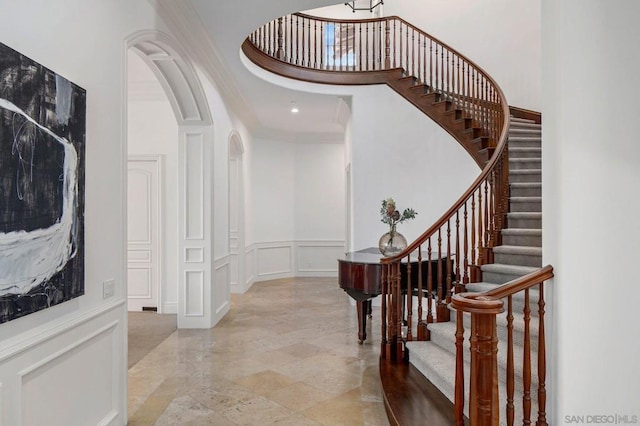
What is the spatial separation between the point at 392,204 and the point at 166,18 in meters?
2.72

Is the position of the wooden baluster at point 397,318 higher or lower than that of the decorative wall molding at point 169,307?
higher

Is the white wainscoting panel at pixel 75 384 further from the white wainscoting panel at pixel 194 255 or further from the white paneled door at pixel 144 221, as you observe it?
the white paneled door at pixel 144 221

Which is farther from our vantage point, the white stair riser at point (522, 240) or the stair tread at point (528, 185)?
the stair tread at point (528, 185)

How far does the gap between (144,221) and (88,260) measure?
382 cm

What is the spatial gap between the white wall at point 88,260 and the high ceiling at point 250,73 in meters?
0.74

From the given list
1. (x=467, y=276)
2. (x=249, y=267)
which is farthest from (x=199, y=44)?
(x=249, y=267)

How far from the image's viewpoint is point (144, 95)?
222 inches

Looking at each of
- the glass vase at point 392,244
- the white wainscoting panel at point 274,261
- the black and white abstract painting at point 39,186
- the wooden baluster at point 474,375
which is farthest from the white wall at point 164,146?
the wooden baluster at point 474,375

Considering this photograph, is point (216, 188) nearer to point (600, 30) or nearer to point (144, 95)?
point (144, 95)

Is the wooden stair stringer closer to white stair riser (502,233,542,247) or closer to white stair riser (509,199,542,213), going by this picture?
white stair riser (509,199,542,213)

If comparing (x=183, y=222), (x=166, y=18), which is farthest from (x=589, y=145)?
(x=183, y=222)

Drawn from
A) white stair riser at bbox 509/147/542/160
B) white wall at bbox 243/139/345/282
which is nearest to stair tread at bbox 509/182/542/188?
white stair riser at bbox 509/147/542/160

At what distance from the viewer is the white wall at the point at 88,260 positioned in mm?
1701

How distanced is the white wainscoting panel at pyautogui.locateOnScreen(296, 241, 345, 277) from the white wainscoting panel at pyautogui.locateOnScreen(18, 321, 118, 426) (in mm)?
6671
